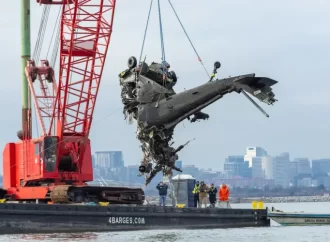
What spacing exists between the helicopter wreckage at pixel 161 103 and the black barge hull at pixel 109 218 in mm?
2605

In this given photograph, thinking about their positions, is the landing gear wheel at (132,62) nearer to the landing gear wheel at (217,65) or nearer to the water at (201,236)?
the landing gear wheel at (217,65)

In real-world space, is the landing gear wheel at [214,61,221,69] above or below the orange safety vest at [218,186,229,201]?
above

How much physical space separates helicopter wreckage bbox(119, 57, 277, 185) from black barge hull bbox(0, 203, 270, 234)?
2605 mm

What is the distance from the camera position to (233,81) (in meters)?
58.7

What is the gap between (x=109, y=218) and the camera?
58.5 m

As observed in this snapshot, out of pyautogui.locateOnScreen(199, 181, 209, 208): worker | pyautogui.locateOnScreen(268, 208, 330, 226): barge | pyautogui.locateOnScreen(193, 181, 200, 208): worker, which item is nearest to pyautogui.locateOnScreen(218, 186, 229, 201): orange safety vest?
pyautogui.locateOnScreen(199, 181, 209, 208): worker

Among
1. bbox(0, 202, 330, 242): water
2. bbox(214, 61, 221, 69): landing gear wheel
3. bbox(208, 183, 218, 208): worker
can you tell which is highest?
bbox(214, 61, 221, 69): landing gear wheel

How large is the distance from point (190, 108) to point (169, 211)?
5537 millimetres

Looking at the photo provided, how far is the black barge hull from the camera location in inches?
2234

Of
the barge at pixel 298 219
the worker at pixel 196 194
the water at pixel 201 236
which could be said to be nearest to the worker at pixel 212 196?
the worker at pixel 196 194

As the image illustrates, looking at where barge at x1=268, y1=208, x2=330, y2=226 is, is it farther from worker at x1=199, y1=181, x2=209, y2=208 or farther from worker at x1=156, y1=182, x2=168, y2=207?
worker at x1=156, y1=182, x2=168, y2=207

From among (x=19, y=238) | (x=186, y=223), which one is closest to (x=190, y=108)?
(x=186, y=223)

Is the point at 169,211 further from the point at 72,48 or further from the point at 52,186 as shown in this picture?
the point at 72,48

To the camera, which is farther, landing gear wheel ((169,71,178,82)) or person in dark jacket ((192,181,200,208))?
person in dark jacket ((192,181,200,208))
